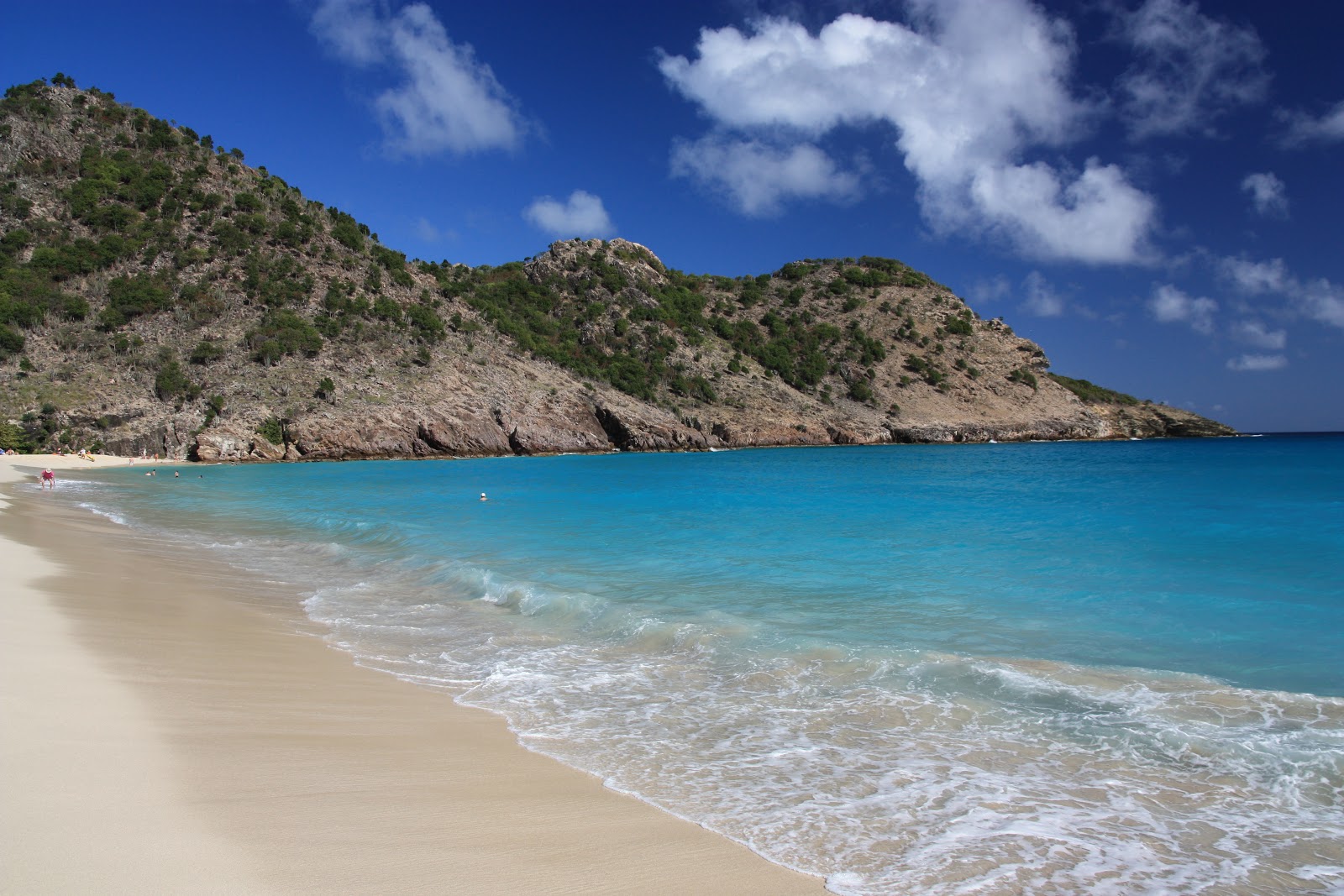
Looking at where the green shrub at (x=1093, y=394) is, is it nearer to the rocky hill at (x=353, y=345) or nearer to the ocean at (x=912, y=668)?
the rocky hill at (x=353, y=345)

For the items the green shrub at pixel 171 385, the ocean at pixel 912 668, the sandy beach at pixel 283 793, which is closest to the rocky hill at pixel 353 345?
the green shrub at pixel 171 385

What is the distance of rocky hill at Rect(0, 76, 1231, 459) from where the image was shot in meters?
54.2

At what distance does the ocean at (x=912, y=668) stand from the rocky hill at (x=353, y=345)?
42601 mm

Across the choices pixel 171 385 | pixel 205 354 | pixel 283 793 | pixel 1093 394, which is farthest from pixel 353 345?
pixel 1093 394

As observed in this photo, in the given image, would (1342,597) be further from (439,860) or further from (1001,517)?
(439,860)

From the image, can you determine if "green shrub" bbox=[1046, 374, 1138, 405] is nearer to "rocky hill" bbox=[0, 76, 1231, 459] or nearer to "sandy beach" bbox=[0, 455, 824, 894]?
"rocky hill" bbox=[0, 76, 1231, 459]

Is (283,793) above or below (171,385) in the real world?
below

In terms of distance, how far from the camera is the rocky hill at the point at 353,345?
54188 mm

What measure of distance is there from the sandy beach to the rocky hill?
176ft

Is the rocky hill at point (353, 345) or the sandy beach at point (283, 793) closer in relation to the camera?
the sandy beach at point (283, 793)

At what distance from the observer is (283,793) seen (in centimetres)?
367

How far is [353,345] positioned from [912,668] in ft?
212

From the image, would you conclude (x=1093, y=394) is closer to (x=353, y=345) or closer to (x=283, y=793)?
(x=353, y=345)

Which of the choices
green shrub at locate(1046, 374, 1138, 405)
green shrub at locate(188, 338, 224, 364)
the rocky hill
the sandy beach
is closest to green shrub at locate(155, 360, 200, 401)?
the rocky hill
